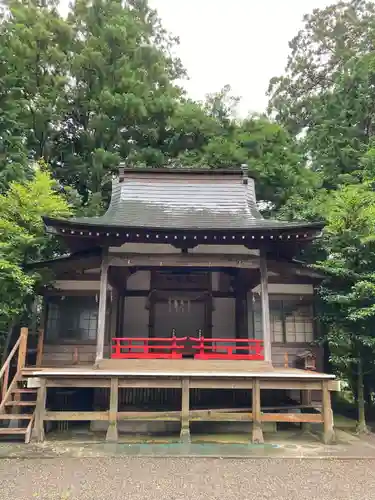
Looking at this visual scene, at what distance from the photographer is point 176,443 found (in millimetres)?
8055

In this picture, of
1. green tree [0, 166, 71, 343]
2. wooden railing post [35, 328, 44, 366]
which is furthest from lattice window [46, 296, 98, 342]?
green tree [0, 166, 71, 343]

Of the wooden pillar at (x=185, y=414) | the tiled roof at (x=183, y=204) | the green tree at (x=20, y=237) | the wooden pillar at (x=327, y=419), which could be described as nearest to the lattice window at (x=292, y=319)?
the tiled roof at (x=183, y=204)

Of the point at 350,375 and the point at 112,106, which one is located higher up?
the point at 112,106

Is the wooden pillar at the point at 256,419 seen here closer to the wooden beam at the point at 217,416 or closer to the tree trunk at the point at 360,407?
the wooden beam at the point at 217,416

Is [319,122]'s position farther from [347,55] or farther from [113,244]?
[113,244]

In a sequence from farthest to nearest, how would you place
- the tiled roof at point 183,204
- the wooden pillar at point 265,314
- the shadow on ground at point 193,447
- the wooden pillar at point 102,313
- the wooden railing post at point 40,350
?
the wooden railing post at point 40,350 < the tiled roof at point 183,204 < the wooden pillar at point 265,314 < the wooden pillar at point 102,313 < the shadow on ground at point 193,447

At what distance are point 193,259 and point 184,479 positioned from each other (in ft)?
16.4

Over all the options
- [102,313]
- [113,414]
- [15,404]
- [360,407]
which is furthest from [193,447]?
[360,407]

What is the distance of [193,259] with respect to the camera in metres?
9.87

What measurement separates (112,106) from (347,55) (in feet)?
48.2

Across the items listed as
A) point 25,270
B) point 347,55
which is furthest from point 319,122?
point 25,270

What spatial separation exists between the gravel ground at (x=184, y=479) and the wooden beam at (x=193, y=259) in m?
4.36

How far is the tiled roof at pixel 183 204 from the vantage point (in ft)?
32.2

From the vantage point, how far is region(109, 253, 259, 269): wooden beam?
982 cm
